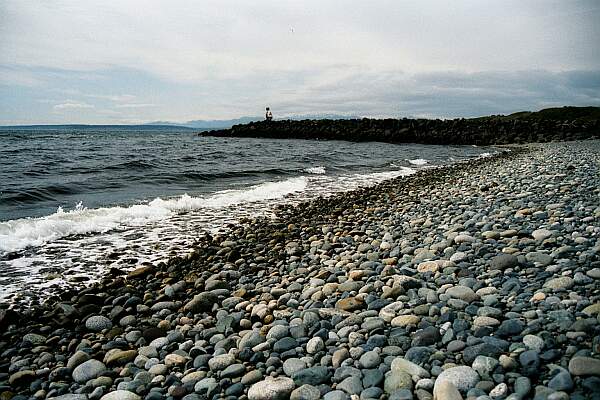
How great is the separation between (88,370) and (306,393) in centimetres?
155

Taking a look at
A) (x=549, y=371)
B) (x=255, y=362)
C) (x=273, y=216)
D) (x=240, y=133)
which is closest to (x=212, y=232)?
(x=273, y=216)

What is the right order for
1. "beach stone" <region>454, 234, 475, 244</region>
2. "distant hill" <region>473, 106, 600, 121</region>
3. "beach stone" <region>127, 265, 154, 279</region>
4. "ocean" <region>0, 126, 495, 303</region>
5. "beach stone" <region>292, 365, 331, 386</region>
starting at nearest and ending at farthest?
"beach stone" <region>292, 365, 331, 386</region>, "beach stone" <region>454, 234, 475, 244</region>, "beach stone" <region>127, 265, 154, 279</region>, "ocean" <region>0, 126, 495, 303</region>, "distant hill" <region>473, 106, 600, 121</region>

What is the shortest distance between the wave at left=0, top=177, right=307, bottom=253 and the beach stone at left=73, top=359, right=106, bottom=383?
12.1ft

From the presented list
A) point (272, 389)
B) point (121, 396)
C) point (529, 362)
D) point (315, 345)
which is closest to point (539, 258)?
point (529, 362)

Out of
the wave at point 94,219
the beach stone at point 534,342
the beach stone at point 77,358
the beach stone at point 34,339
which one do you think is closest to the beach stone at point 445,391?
the beach stone at point 534,342

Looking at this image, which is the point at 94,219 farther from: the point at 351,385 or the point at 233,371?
the point at 351,385

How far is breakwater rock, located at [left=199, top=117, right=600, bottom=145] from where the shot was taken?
1232 inches

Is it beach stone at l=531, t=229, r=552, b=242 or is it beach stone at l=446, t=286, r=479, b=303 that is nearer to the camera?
beach stone at l=446, t=286, r=479, b=303

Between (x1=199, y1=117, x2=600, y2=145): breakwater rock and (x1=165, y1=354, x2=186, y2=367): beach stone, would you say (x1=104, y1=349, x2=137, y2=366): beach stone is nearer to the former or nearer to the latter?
(x1=165, y1=354, x2=186, y2=367): beach stone

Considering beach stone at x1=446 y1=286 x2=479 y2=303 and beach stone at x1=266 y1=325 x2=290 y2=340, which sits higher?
beach stone at x1=446 y1=286 x2=479 y2=303

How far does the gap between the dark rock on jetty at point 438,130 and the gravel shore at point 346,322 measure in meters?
29.9

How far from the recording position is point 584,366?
2.04 meters

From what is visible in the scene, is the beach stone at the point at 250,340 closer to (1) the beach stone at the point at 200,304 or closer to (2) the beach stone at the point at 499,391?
(1) the beach stone at the point at 200,304

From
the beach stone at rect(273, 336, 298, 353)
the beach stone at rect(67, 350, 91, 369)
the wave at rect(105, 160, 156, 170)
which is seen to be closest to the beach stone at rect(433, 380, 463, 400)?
the beach stone at rect(273, 336, 298, 353)
